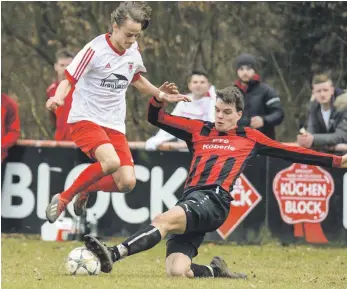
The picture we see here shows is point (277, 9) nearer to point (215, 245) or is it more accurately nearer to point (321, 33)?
point (321, 33)

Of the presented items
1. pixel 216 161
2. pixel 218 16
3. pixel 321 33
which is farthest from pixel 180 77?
pixel 216 161

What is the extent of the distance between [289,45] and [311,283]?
810 centimetres

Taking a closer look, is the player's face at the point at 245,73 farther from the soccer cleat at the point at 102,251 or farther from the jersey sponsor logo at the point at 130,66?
the soccer cleat at the point at 102,251

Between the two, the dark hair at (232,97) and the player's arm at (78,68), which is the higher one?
the player's arm at (78,68)

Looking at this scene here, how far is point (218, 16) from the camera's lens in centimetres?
1877

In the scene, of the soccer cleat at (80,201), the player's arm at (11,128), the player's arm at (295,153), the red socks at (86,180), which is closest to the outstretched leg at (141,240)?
the player's arm at (295,153)

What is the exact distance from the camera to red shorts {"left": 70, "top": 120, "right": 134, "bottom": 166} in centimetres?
1158


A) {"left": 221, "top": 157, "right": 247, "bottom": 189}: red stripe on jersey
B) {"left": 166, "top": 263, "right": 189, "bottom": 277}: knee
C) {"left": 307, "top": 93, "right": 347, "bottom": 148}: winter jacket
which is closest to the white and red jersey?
{"left": 221, "top": 157, "right": 247, "bottom": 189}: red stripe on jersey

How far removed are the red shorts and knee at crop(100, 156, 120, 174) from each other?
18 centimetres

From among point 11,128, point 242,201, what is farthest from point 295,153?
point 11,128

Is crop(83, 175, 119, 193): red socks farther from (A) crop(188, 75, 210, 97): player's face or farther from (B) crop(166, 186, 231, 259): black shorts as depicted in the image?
(A) crop(188, 75, 210, 97): player's face

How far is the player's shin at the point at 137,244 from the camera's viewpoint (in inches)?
382

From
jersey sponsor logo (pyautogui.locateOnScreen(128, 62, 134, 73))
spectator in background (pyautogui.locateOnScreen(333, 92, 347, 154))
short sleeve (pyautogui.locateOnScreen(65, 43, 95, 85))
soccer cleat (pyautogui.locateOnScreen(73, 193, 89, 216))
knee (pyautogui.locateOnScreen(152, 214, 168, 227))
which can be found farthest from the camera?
spectator in background (pyautogui.locateOnScreen(333, 92, 347, 154))

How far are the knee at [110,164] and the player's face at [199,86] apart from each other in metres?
3.13
